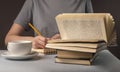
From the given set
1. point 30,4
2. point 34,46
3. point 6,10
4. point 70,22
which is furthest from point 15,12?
point 70,22

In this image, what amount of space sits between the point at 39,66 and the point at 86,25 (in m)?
0.28

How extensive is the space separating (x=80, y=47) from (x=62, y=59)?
92mm

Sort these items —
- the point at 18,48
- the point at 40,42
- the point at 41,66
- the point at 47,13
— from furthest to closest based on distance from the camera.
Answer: the point at 47,13, the point at 40,42, the point at 18,48, the point at 41,66

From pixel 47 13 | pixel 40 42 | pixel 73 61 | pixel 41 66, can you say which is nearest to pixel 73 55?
pixel 73 61

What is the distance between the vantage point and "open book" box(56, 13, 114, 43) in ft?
3.25

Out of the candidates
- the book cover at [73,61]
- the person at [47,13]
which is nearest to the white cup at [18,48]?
the book cover at [73,61]

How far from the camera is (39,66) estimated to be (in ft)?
2.87

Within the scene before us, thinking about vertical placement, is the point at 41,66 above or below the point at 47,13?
below

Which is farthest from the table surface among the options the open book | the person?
the person

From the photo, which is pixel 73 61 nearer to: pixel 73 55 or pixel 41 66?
pixel 73 55

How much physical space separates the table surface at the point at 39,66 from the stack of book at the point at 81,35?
4cm

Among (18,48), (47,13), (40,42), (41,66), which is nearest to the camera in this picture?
(41,66)

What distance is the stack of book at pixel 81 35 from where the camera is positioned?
2.94 feet

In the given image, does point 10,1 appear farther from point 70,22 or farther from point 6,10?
point 70,22
